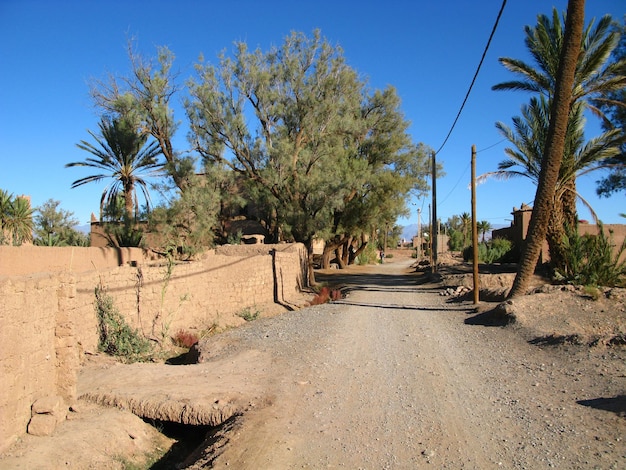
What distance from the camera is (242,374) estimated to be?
328 inches

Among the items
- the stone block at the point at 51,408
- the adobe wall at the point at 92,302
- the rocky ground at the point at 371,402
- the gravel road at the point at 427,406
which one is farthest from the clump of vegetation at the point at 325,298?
the stone block at the point at 51,408

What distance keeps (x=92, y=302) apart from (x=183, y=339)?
2955 mm

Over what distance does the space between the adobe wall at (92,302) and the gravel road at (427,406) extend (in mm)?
1989

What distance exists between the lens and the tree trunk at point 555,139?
12.8 m

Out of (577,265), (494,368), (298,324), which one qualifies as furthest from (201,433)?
(577,265)

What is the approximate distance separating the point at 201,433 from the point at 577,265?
13051mm

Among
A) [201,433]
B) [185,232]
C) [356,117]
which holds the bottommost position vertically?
[201,433]

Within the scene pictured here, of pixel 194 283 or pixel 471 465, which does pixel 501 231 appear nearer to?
pixel 194 283

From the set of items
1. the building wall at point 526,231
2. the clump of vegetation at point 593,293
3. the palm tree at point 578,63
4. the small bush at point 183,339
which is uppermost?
the palm tree at point 578,63

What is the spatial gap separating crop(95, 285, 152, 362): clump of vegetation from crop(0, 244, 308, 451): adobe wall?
15 cm

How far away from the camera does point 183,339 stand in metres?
12.2

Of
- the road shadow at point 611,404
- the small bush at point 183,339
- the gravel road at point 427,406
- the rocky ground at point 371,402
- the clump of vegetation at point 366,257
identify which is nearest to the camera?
the gravel road at point 427,406

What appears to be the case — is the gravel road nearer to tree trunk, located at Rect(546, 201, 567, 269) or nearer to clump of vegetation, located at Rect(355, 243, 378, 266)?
tree trunk, located at Rect(546, 201, 567, 269)

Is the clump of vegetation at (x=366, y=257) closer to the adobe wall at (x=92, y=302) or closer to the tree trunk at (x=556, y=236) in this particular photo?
the adobe wall at (x=92, y=302)
